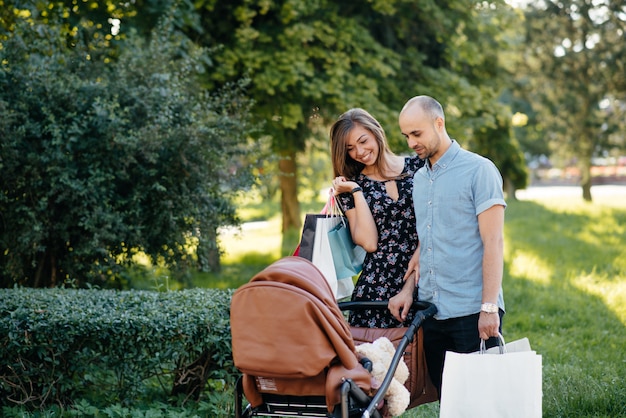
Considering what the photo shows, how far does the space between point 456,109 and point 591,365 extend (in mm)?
8468

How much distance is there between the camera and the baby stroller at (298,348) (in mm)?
2973

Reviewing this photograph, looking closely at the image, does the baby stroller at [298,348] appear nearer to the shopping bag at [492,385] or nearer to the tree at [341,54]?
the shopping bag at [492,385]

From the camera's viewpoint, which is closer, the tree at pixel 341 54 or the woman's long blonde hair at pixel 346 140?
the woman's long blonde hair at pixel 346 140

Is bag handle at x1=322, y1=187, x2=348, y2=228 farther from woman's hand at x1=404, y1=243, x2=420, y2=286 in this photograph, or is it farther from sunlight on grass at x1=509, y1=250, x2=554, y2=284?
sunlight on grass at x1=509, y1=250, x2=554, y2=284

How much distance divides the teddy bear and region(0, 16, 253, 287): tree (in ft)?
13.8

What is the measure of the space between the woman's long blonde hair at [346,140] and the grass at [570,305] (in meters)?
2.18

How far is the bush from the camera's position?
4852mm

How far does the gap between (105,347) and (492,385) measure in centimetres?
279

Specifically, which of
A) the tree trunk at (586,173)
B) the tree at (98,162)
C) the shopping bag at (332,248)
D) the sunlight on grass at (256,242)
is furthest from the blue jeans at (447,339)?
→ the tree trunk at (586,173)

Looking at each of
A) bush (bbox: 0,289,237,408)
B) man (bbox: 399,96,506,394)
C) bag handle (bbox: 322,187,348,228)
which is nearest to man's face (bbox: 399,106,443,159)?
man (bbox: 399,96,506,394)

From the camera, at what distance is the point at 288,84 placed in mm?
12078

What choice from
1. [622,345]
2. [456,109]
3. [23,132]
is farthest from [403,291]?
[456,109]

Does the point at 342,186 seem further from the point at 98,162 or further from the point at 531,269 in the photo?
the point at 531,269

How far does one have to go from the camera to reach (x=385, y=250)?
405cm
